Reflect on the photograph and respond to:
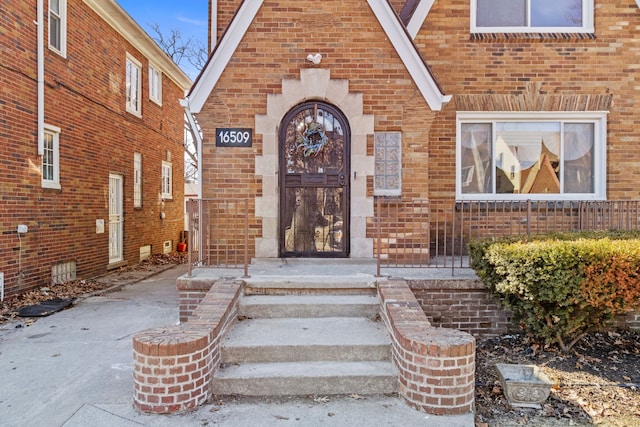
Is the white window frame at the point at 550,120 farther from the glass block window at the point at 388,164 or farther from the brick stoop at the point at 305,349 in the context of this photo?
the brick stoop at the point at 305,349

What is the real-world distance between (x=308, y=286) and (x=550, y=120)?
18.9ft

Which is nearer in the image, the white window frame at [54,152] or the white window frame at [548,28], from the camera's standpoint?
the white window frame at [548,28]

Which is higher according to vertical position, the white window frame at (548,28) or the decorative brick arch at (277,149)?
the white window frame at (548,28)

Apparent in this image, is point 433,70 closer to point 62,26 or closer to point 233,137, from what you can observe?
point 233,137

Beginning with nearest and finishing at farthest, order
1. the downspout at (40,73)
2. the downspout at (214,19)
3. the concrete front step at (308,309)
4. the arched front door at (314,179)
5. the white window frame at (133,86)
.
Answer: the concrete front step at (308,309) → the arched front door at (314,179) → the downspout at (214,19) → the downspout at (40,73) → the white window frame at (133,86)

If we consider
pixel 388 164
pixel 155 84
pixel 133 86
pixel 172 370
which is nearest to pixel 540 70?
pixel 388 164

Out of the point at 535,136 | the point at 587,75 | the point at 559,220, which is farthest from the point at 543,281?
the point at 587,75

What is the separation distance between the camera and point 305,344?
4.38 metres

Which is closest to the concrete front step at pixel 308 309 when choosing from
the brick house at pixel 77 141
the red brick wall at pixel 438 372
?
the red brick wall at pixel 438 372

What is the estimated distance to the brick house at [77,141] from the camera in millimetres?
8016

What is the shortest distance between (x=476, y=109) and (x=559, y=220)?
2.48m

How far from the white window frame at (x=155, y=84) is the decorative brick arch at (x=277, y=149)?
29.0 feet

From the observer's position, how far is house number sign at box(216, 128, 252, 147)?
7.05 metres

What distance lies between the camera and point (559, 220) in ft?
26.6
